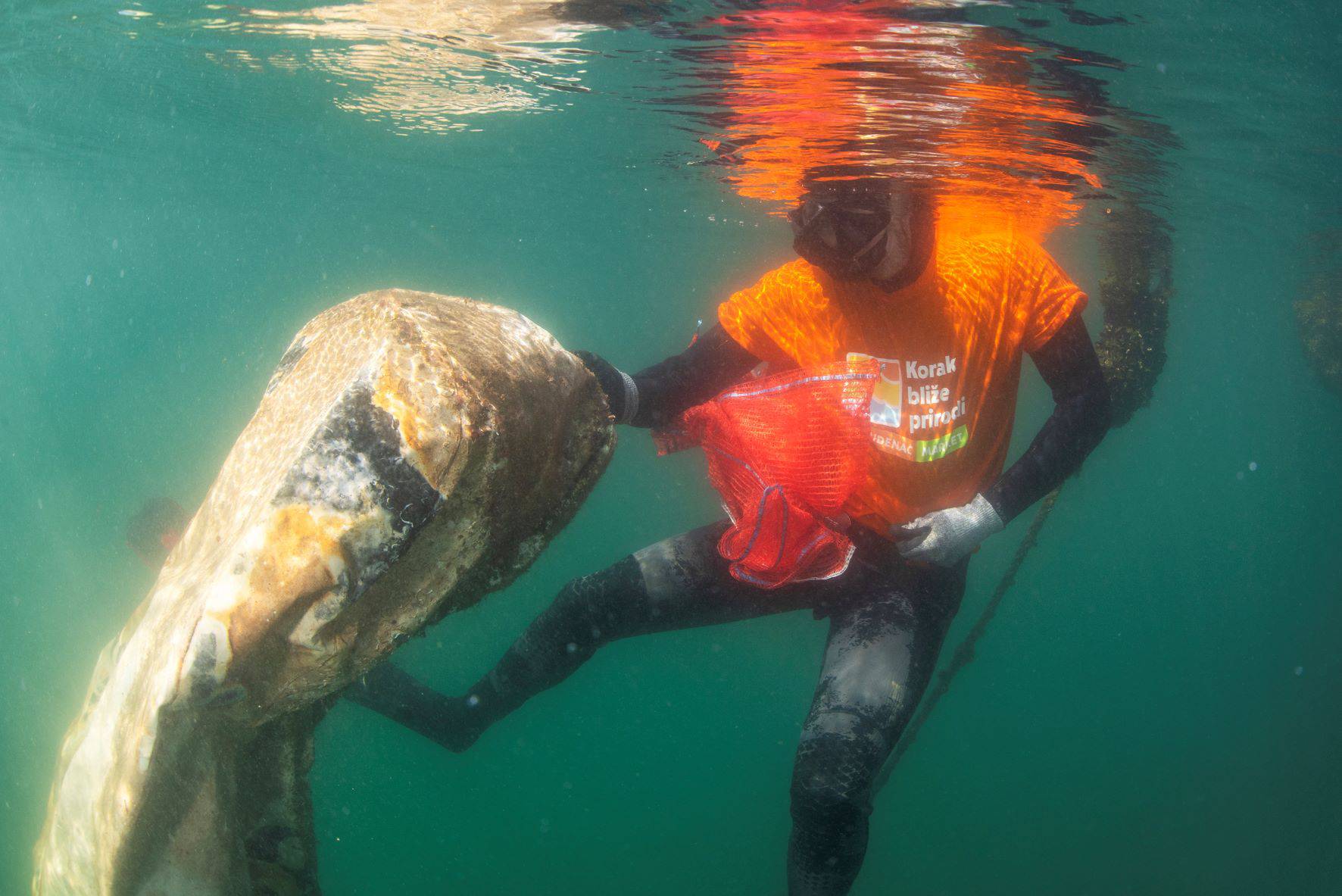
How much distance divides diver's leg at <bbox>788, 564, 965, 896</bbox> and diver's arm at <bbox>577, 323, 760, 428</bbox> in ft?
4.64

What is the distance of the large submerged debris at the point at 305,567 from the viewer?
2.08 metres

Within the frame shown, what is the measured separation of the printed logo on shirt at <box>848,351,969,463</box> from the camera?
381cm

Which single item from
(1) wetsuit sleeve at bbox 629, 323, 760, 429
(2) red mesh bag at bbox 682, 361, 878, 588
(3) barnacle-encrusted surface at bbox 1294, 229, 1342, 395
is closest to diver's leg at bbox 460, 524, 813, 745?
(2) red mesh bag at bbox 682, 361, 878, 588

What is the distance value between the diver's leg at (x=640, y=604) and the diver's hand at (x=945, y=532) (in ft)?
2.21

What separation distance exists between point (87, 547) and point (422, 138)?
55.7 m

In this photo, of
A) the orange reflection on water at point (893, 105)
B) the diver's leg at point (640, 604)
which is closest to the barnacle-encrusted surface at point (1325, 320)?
the orange reflection on water at point (893, 105)

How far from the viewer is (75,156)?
74.7 feet

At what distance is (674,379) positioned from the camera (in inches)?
144

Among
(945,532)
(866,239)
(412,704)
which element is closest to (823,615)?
(945,532)

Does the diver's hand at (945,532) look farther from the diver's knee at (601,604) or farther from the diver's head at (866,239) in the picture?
the diver's knee at (601,604)

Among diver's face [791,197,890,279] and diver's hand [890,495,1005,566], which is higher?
diver's face [791,197,890,279]

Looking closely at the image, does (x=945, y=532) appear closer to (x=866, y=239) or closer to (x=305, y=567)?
(x=866, y=239)

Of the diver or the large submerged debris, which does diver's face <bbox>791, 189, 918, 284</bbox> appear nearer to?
the diver

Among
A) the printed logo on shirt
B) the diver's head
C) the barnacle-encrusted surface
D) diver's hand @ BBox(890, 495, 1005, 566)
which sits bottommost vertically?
the barnacle-encrusted surface
